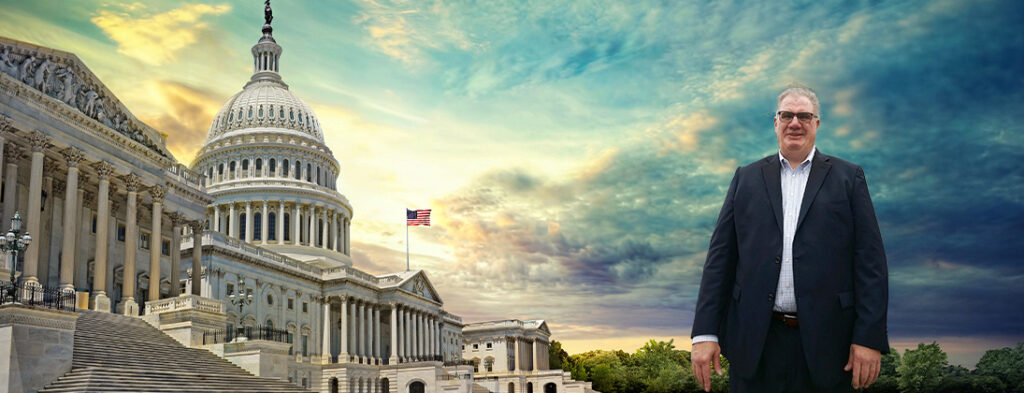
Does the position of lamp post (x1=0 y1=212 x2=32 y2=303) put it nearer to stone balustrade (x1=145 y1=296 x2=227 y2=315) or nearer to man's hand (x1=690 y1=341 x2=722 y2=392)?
stone balustrade (x1=145 y1=296 x2=227 y2=315)

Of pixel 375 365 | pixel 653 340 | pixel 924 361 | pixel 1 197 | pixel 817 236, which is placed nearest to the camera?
pixel 817 236

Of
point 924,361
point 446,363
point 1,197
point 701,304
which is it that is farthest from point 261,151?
point 701,304

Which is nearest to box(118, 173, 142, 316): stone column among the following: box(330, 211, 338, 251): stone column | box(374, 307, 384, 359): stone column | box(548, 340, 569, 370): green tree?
box(374, 307, 384, 359): stone column

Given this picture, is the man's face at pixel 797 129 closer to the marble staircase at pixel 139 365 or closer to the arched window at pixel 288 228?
the marble staircase at pixel 139 365

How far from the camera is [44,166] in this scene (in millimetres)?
40625

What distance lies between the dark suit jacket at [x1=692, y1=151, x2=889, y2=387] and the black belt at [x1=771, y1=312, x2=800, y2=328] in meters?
0.15

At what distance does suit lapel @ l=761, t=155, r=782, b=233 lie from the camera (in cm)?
653

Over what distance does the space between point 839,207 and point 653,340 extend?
12743cm

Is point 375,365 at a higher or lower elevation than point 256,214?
lower

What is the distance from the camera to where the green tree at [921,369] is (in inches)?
2478

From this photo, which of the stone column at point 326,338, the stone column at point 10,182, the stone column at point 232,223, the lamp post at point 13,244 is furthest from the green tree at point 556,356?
the lamp post at point 13,244

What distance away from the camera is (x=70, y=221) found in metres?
40.0

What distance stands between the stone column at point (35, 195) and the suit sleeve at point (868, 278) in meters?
38.3

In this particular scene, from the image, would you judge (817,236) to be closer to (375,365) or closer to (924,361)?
(924,361)
